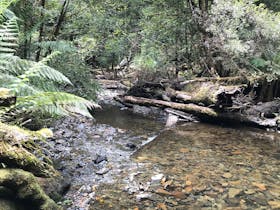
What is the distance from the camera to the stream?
151 inches

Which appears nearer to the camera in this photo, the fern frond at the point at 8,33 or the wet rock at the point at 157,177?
the fern frond at the point at 8,33

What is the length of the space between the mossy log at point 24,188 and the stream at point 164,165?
70 centimetres

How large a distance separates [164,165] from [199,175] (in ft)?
1.86

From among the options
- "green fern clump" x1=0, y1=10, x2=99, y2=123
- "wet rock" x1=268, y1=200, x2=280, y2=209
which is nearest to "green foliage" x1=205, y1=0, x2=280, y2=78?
"wet rock" x1=268, y1=200, x2=280, y2=209

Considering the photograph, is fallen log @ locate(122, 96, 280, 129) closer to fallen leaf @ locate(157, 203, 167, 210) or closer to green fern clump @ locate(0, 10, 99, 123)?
fallen leaf @ locate(157, 203, 167, 210)

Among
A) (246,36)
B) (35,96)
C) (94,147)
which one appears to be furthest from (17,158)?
(246,36)

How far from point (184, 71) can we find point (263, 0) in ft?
12.2

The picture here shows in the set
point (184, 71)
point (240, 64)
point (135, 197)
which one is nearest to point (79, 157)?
point (135, 197)

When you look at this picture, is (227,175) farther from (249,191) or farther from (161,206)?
(161,206)

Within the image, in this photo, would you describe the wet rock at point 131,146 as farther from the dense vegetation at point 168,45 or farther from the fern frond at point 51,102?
the fern frond at point 51,102

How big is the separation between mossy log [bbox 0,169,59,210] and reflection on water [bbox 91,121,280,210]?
894 millimetres

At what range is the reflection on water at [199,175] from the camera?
3799 mm

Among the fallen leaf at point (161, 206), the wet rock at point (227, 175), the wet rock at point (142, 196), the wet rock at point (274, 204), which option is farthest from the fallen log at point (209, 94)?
the fallen leaf at point (161, 206)

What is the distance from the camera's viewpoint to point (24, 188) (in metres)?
2.62
